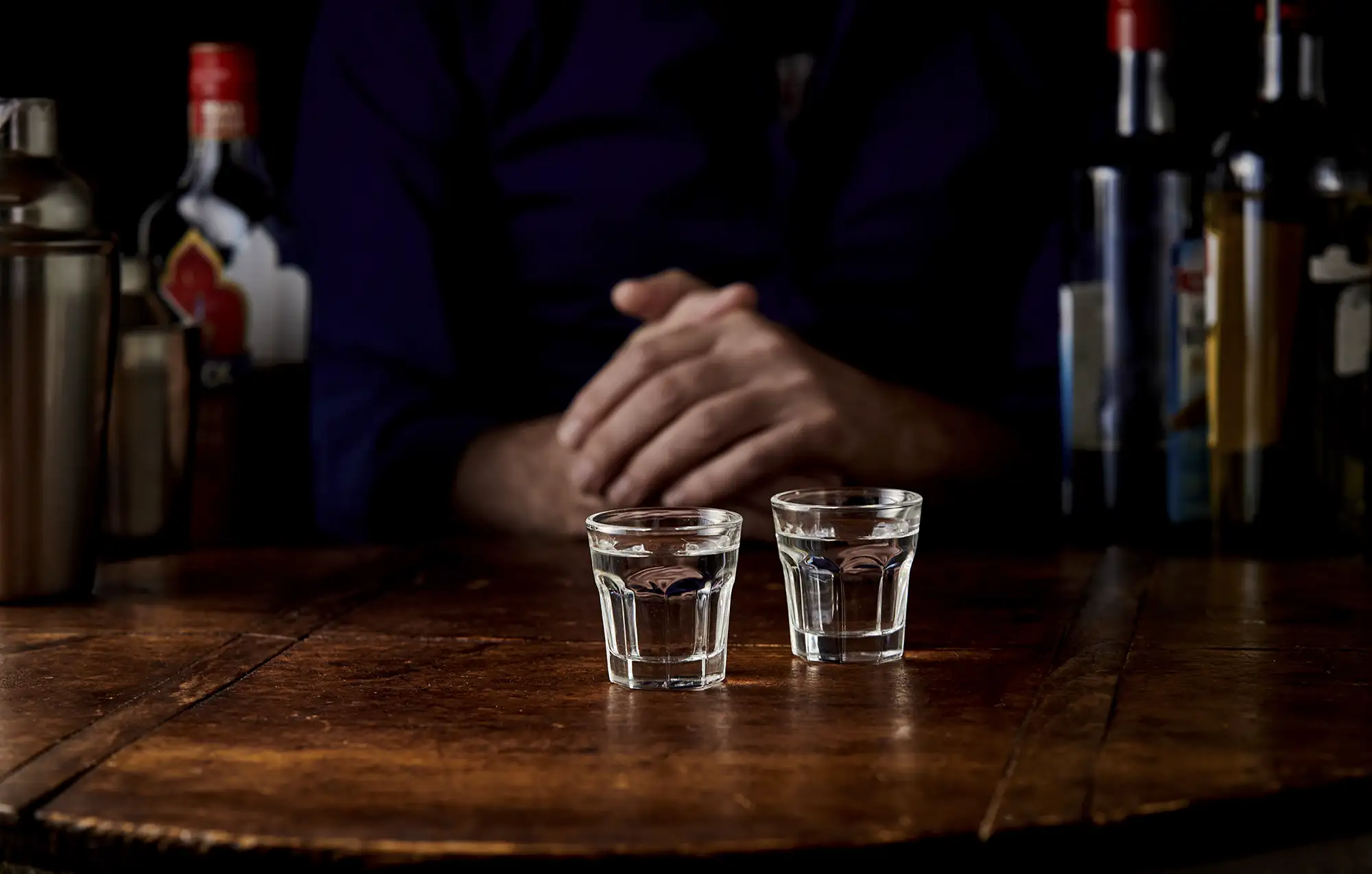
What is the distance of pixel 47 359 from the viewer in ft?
3.09

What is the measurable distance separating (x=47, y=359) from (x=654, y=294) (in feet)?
1.76

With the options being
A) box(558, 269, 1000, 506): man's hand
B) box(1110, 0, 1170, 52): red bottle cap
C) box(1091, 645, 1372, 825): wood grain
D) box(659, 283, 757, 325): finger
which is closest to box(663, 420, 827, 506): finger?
box(558, 269, 1000, 506): man's hand

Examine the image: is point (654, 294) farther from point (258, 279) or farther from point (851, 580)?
point (851, 580)

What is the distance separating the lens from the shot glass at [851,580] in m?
0.79

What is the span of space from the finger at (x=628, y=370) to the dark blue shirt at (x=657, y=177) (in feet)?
0.84

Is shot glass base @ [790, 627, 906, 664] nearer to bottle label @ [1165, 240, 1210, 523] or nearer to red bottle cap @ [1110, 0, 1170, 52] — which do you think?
bottle label @ [1165, 240, 1210, 523]

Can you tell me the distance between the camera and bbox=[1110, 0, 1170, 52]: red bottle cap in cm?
115

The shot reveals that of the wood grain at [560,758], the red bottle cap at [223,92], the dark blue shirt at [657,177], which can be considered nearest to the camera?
the wood grain at [560,758]

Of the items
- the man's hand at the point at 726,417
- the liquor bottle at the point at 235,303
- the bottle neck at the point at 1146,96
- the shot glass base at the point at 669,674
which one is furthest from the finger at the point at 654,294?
the shot glass base at the point at 669,674

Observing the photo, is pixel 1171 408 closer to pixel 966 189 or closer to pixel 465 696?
pixel 966 189

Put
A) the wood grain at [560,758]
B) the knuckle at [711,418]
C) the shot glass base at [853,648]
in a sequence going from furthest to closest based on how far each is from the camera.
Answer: the knuckle at [711,418]
the shot glass base at [853,648]
the wood grain at [560,758]

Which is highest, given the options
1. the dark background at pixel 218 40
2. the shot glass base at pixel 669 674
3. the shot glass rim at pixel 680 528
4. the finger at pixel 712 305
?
Result: the dark background at pixel 218 40

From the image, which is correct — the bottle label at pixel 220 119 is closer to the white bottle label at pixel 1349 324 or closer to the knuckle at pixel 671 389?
the knuckle at pixel 671 389

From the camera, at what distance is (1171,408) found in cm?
114
